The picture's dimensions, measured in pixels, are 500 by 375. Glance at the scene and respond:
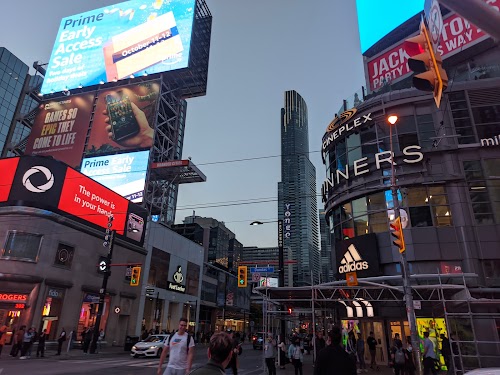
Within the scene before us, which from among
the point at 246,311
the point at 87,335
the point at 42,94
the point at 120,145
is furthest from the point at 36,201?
the point at 246,311

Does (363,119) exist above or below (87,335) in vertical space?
above

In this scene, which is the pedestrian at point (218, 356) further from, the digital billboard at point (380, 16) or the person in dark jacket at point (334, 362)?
the digital billboard at point (380, 16)

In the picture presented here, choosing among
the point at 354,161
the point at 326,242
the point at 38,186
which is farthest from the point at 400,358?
the point at 326,242

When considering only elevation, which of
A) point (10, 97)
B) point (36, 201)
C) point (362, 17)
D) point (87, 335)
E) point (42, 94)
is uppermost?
point (10, 97)

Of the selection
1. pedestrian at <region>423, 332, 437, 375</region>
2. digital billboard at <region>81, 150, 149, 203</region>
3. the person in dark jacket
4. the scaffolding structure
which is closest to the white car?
the scaffolding structure

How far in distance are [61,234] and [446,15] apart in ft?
115

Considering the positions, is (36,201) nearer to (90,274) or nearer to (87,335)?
(90,274)

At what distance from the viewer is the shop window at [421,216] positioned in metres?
22.8

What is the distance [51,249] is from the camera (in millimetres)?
28016

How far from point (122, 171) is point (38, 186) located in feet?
69.6

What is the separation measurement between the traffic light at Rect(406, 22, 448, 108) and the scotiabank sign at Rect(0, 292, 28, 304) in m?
29.3

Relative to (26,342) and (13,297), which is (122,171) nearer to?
(13,297)

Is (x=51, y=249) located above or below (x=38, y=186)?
below

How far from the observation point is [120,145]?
172ft
